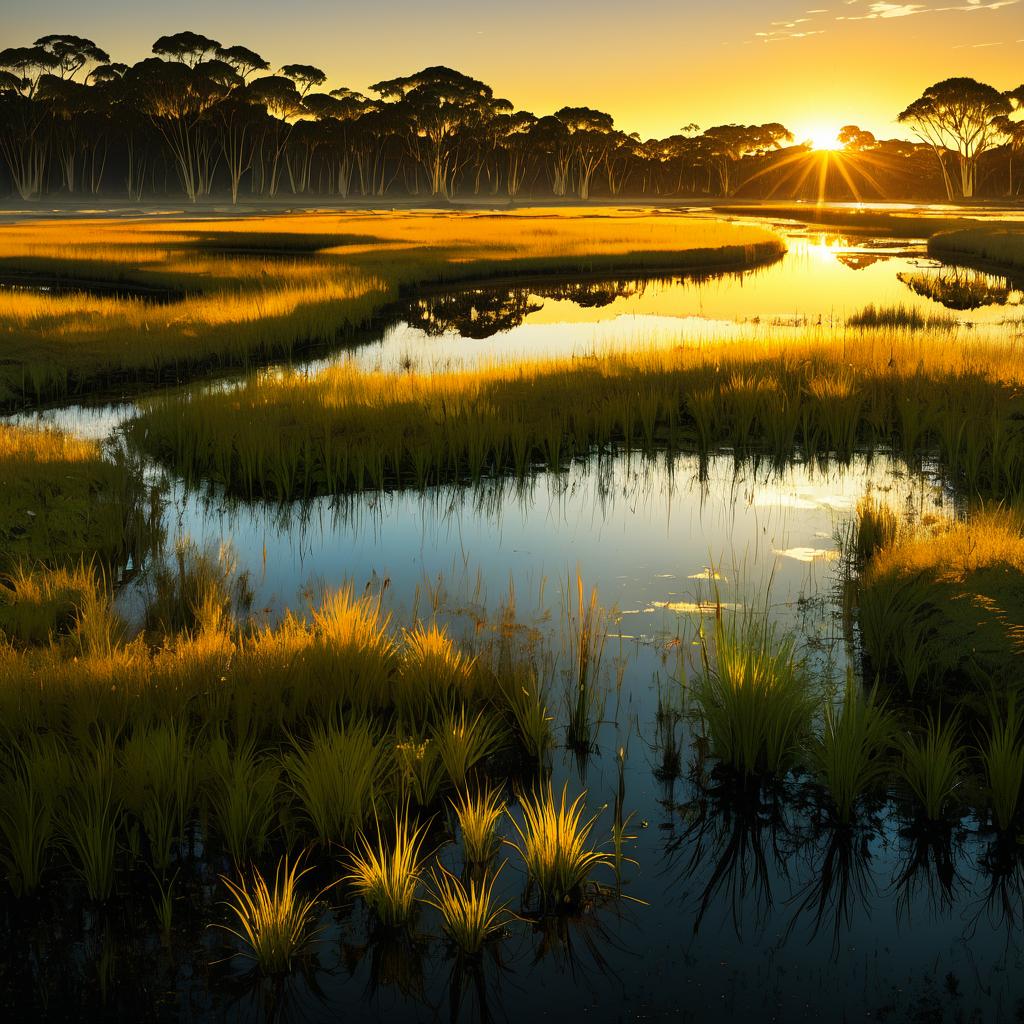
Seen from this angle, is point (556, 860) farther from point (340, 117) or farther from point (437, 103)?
point (340, 117)

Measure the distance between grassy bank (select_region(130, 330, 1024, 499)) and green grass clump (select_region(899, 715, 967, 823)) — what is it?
639cm

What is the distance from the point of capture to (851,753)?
513 cm

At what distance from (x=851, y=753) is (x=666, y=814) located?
946mm

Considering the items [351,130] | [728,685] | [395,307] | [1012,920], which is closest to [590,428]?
[728,685]

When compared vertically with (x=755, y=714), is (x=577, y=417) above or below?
above

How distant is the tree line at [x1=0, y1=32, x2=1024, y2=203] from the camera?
9262 centimetres

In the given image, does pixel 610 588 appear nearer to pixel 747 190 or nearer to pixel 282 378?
pixel 282 378

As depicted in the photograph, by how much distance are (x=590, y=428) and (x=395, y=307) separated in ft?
50.7

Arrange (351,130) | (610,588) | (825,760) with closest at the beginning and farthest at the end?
(825,760) → (610,588) → (351,130)

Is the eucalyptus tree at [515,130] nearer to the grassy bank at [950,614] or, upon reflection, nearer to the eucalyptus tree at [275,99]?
the eucalyptus tree at [275,99]

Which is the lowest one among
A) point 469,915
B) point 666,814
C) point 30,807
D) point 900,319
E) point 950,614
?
point 666,814

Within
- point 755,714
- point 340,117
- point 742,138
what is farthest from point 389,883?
point 742,138

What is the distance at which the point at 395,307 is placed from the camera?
2780cm

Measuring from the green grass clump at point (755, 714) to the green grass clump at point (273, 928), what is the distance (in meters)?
2.31
